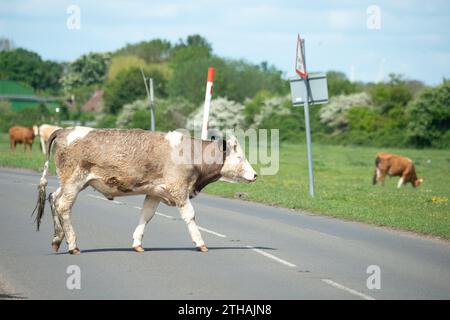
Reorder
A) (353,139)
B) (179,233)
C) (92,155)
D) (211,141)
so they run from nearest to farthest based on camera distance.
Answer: (92,155), (211,141), (179,233), (353,139)

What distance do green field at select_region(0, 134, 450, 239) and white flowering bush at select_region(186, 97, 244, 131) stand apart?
94.1ft

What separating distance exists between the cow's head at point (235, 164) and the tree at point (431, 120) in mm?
59853

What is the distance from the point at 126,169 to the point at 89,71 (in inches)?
5004

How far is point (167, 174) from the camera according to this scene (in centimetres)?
1414

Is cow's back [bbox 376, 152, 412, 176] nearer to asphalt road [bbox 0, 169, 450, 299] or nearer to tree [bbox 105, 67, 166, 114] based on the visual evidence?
asphalt road [bbox 0, 169, 450, 299]

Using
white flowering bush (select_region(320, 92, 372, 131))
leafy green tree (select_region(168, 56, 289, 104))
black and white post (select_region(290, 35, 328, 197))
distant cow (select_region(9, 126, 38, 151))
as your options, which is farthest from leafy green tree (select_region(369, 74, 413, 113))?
black and white post (select_region(290, 35, 328, 197))

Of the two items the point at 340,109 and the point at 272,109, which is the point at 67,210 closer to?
the point at 340,109

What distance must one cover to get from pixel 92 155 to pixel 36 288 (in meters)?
3.24

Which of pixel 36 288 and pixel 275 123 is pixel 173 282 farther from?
pixel 275 123

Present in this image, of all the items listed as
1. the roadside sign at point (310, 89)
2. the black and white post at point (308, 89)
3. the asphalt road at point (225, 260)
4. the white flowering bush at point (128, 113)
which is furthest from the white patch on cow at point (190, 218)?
the white flowering bush at point (128, 113)

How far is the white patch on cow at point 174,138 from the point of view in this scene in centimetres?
1435
